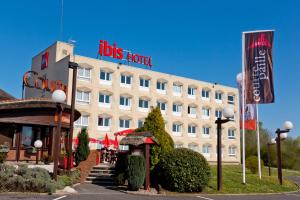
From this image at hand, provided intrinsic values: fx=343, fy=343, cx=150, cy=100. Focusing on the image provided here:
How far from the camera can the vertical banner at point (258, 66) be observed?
2309 centimetres

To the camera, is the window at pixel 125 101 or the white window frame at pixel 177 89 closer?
the window at pixel 125 101

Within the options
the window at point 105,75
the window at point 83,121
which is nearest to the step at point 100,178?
the window at point 83,121

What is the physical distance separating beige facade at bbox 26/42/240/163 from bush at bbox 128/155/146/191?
85.6 ft

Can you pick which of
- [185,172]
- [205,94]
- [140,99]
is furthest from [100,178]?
[205,94]

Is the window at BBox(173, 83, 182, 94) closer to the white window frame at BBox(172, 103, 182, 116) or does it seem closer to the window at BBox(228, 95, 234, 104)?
the white window frame at BBox(172, 103, 182, 116)

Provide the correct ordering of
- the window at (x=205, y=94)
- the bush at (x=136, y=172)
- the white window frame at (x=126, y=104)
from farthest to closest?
the window at (x=205, y=94) → the white window frame at (x=126, y=104) → the bush at (x=136, y=172)

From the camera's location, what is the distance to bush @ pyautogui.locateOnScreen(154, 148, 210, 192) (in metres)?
16.6

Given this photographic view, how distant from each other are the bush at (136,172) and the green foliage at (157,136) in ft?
8.03

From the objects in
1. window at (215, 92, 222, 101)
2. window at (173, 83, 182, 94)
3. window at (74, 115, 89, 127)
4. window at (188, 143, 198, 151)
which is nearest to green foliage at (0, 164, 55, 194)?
window at (74, 115, 89, 127)

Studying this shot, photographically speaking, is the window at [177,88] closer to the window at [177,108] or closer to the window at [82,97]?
the window at [177,108]

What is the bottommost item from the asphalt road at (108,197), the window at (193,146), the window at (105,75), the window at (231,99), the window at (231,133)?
the asphalt road at (108,197)

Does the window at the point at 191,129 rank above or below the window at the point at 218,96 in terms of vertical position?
below

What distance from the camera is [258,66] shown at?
76.3 feet

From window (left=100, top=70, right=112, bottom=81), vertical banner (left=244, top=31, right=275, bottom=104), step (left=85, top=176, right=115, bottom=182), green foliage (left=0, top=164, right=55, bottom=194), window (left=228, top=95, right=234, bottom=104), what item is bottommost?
step (left=85, top=176, right=115, bottom=182)
